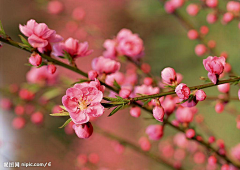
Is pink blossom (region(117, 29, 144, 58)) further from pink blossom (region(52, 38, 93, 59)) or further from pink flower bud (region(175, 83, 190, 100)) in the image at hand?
pink flower bud (region(175, 83, 190, 100))

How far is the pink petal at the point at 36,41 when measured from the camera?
14.8 inches

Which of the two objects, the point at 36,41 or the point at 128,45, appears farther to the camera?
the point at 128,45

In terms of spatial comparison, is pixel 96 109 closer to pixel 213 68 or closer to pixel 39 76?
pixel 213 68

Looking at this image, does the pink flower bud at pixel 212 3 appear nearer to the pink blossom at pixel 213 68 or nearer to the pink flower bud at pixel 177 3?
the pink flower bud at pixel 177 3

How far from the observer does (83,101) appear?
356mm

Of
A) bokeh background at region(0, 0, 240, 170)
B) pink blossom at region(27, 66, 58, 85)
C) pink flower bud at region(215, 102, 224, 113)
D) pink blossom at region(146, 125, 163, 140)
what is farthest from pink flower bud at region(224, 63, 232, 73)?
pink blossom at region(27, 66, 58, 85)

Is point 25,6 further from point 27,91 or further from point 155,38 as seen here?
point 27,91

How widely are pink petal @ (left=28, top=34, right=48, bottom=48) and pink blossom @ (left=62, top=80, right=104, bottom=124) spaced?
11 cm

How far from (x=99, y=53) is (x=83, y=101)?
1804 mm

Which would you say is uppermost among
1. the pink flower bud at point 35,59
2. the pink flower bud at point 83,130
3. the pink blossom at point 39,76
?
the pink blossom at point 39,76

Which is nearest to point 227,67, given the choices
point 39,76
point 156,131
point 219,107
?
point 219,107

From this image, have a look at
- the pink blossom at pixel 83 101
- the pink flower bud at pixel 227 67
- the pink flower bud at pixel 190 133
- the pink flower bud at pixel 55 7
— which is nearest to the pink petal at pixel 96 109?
the pink blossom at pixel 83 101

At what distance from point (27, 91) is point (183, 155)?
2.33 feet

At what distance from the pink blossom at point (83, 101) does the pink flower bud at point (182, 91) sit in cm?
12
